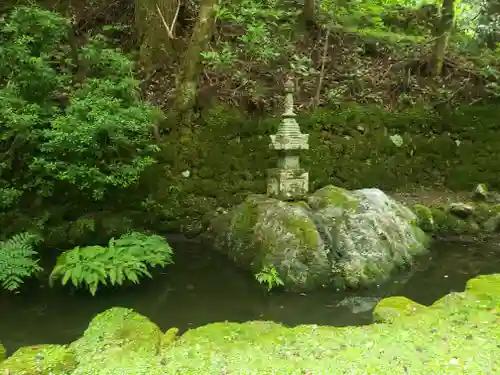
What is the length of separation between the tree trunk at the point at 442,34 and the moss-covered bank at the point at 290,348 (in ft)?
28.2

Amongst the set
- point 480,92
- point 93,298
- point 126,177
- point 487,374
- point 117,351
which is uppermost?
point 480,92

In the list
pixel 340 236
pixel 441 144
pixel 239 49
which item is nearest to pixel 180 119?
pixel 239 49

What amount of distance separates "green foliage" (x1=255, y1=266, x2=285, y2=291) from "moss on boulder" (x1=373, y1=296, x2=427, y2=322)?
2.00m

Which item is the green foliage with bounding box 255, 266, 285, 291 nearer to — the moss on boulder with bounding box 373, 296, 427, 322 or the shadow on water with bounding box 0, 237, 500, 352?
the shadow on water with bounding box 0, 237, 500, 352

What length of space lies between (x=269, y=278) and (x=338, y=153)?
477 centimetres

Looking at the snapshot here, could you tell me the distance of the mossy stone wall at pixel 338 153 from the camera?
9203 millimetres

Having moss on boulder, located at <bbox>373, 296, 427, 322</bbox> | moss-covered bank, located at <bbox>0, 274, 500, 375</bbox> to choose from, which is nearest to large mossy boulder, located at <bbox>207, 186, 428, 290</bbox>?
moss on boulder, located at <bbox>373, 296, 427, 322</bbox>

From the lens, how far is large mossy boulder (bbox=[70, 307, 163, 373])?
340cm

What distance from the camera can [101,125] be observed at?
628 centimetres

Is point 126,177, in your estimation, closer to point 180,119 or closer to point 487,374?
point 180,119

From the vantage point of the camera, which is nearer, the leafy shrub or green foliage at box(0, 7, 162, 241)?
the leafy shrub

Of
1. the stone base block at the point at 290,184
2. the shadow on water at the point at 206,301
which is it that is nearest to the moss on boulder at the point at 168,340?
the shadow on water at the point at 206,301

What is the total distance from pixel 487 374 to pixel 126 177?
5284 millimetres

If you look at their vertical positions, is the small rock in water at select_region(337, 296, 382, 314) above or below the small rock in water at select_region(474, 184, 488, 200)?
below
